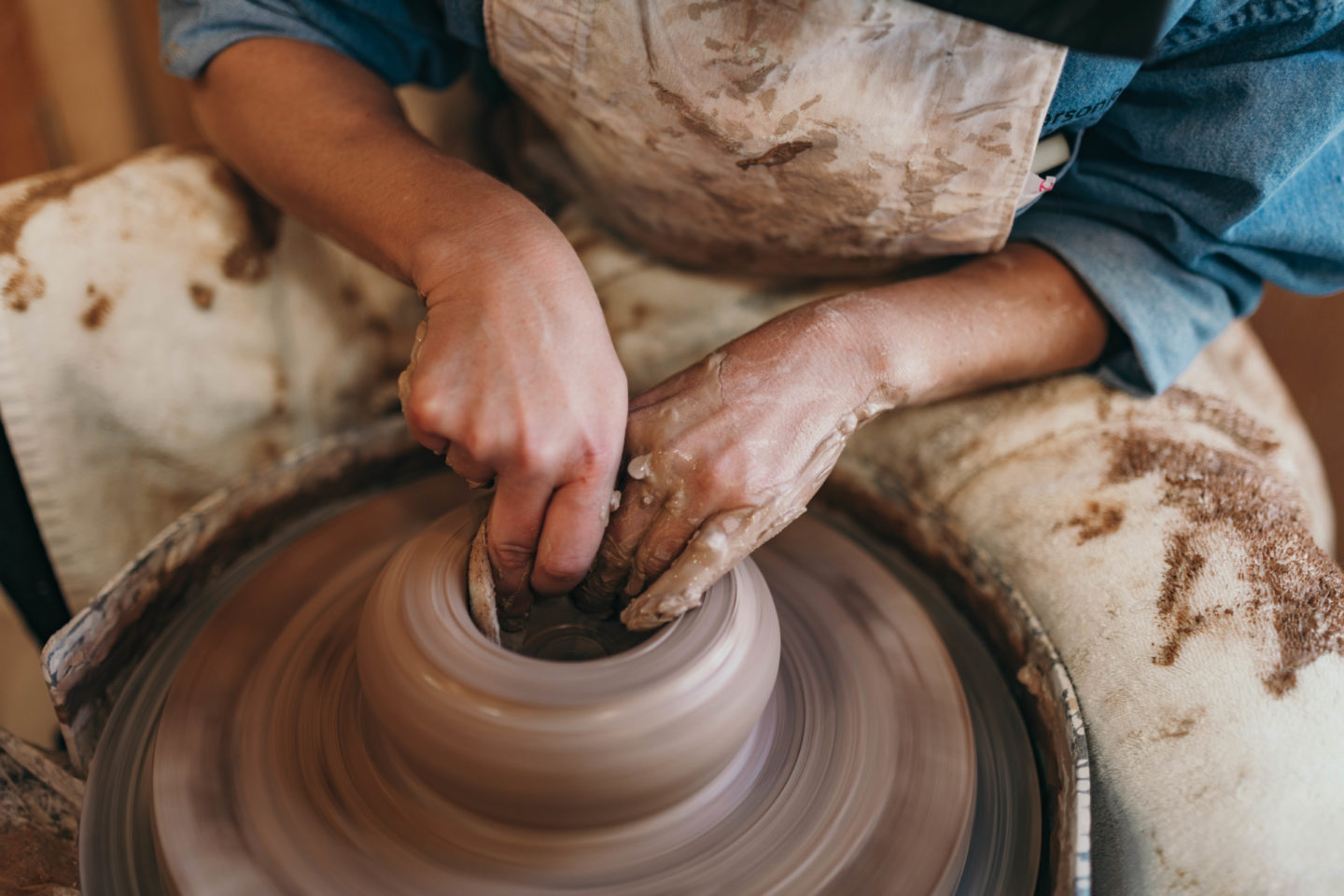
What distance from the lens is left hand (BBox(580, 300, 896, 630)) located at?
0.87 m

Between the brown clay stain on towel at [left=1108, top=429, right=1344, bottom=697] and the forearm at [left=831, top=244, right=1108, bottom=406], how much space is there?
155mm

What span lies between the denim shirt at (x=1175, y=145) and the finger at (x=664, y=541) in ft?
2.07

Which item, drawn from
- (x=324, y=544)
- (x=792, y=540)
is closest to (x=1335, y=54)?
(x=792, y=540)

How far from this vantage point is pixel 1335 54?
0.99 meters

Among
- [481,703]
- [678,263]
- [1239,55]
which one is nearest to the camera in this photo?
[481,703]

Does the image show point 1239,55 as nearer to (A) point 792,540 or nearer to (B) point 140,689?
(A) point 792,540

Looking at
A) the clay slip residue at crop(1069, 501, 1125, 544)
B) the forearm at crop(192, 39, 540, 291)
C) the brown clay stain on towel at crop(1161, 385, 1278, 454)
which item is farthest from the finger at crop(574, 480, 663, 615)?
the brown clay stain on towel at crop(1161, 385, 1278, 454)

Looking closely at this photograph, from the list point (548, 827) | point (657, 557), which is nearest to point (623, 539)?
point (657, 557)

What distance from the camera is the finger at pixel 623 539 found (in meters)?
0.89

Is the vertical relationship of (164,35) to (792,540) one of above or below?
above

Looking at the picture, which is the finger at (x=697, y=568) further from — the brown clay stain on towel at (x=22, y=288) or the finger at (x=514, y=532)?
the brown clay stain on towel at (x=22, y=288)

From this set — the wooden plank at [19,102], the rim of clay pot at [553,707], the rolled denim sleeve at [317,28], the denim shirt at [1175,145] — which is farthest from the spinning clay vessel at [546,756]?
the wooden plank at [19,102]

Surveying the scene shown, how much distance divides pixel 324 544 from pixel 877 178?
81cm

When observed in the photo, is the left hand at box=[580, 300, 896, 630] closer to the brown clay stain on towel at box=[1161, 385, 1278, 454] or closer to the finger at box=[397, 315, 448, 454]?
the finger at box=[397, 315, 448, 454]
